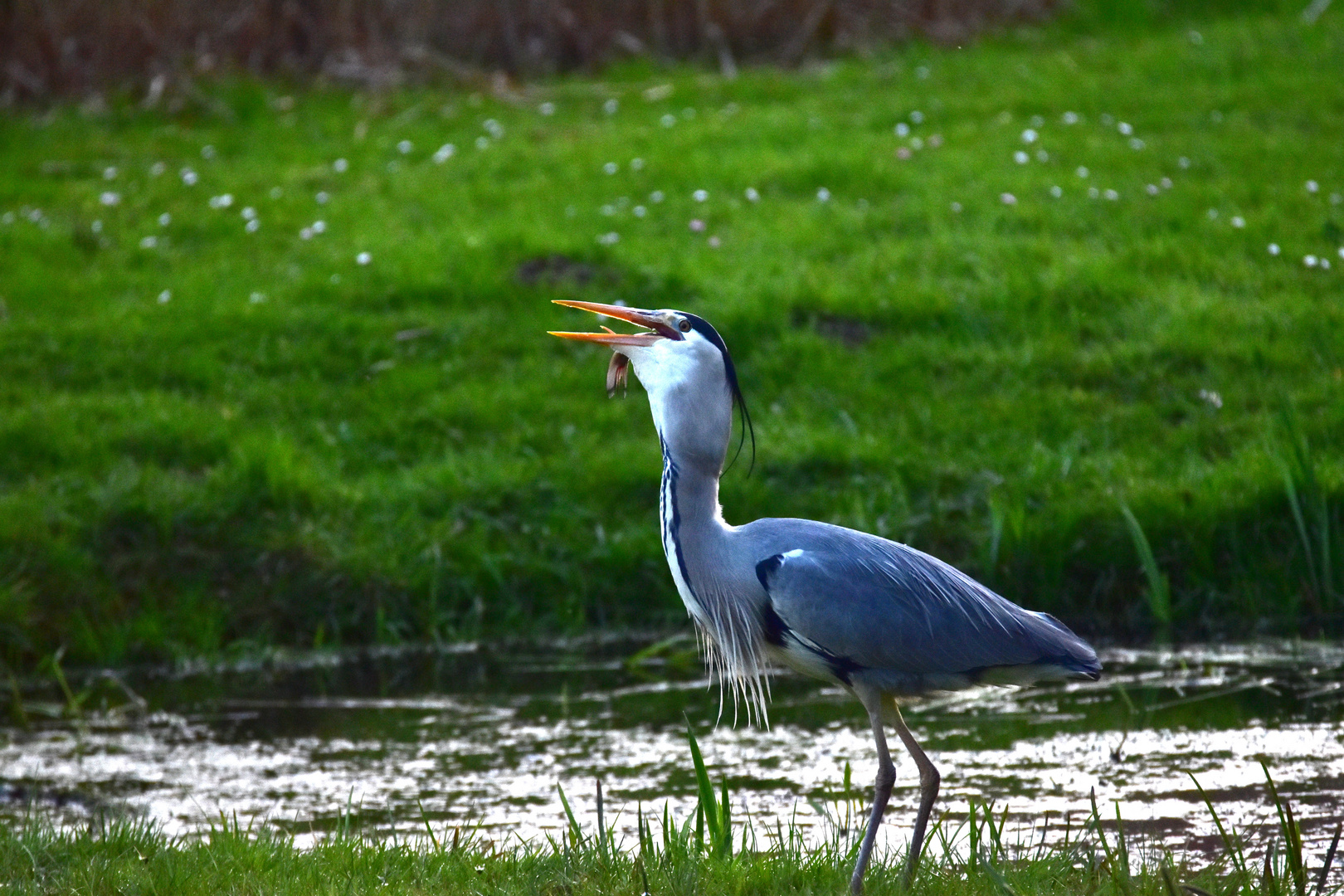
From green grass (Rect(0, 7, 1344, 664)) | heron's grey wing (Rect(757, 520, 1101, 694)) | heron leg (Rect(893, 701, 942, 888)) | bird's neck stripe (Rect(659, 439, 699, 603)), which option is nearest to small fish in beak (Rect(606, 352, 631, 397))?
bird's neck stripe (Rect(659, 439, 699, 603))

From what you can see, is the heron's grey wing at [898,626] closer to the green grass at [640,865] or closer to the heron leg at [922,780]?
the heron leg at [922,780]

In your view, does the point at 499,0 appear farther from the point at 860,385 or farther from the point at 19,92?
the point at 860,385

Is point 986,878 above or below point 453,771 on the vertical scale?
above

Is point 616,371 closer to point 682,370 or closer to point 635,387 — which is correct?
point 682,370

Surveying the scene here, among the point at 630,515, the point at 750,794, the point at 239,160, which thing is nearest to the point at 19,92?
the point at 239,160

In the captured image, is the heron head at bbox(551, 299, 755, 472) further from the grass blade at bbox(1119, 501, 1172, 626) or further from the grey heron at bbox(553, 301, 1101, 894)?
the grass blade at bbox(1119, 501, 1172, 626)

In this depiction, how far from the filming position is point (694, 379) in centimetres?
462

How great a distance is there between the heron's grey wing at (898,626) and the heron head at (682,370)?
1.40 ft

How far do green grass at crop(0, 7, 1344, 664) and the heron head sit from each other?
2.68 m

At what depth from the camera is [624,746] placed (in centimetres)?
605

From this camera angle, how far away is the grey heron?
176 inches

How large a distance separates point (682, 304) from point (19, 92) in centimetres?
705

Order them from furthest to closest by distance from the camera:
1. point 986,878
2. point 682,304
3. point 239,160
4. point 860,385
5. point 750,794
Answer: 1. point 239,160
2. point 682,304
3. point 860,385
4. point 750,794
5. point 986,878

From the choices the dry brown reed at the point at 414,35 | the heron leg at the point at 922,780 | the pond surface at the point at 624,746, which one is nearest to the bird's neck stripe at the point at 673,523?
the heron leg at the point at 922,780
